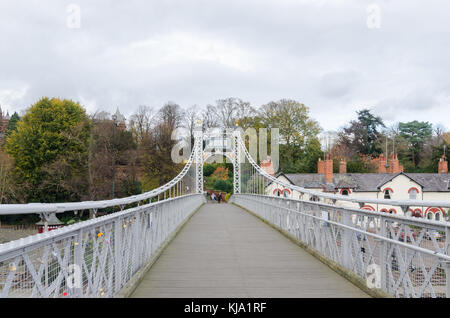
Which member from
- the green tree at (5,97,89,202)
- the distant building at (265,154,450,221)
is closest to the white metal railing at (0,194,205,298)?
the green tree at (5,97,89,202)

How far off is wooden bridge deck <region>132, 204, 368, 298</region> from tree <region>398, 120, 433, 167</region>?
51.9 meters

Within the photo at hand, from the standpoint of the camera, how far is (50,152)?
108 ft

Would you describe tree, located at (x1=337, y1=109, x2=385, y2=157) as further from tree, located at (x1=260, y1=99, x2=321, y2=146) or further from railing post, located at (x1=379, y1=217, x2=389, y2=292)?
railing post, located at (x1=379, y1=217, x2=389, y2=292)

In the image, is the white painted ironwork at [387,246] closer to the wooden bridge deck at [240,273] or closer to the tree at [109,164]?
the wooden bridge deck at [240,273]

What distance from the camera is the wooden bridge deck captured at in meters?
4.85

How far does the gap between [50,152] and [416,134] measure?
4597cm

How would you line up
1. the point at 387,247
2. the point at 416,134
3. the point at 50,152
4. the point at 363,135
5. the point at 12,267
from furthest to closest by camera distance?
1. the point at 416,134
2. the point at 363,135
3. the point at 50,152
4. the point at 387,247
5. the point at 12,267

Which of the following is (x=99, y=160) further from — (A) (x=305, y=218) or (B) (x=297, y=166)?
(A) (x=305, y=218)

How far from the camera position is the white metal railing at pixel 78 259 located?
2.35m

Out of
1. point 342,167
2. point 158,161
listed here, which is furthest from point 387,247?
point 342,167

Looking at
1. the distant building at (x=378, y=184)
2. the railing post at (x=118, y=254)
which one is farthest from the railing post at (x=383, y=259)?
the distant building at (x=378, y=184)

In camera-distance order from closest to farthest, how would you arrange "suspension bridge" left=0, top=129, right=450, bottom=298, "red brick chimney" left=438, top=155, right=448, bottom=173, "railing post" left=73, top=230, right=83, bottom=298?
1. "suspension bridge" left=0, top=129, right=450, bottom=298
2. "railing post" left=73, top=230, right=83, bottom=298
3. "red brick chimney" left=438, top=155, right=448, bottom=173

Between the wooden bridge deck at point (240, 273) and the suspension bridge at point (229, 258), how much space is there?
13 millimetres

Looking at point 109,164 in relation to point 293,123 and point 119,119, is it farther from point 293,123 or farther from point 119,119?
point 293,123
